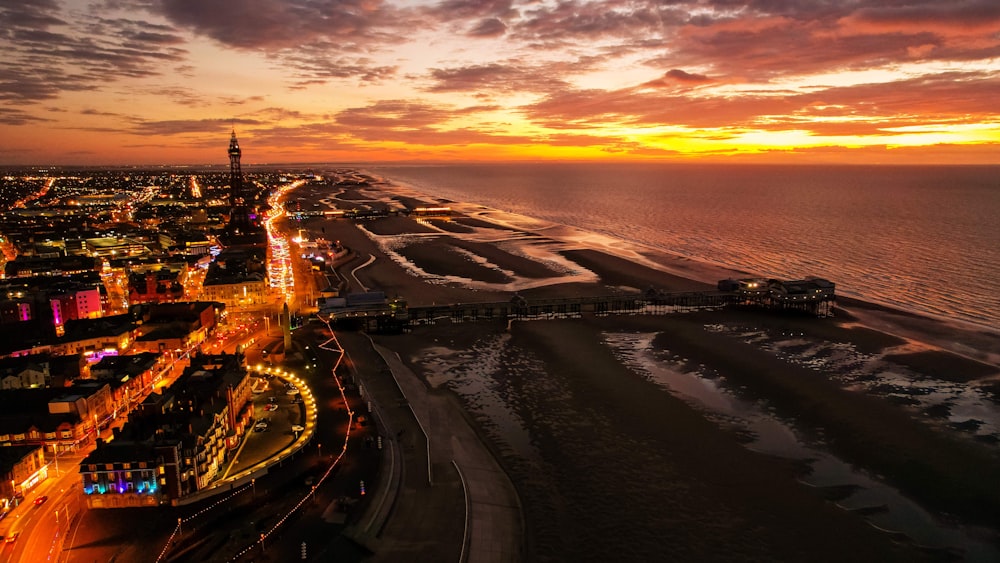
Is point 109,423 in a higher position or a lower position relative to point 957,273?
lower

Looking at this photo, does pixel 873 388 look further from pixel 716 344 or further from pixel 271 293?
pixel 271 293

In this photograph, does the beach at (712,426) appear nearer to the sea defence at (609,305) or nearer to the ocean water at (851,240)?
the sea defence at (609,305)

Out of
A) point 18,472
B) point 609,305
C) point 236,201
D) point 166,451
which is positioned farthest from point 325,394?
point 236,201

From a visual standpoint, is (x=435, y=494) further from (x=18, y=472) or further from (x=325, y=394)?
(x=18, y=472)

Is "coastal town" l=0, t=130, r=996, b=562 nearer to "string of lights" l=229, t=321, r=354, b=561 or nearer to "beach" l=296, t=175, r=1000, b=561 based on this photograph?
"string of lights" l=229, t=321, r=354, b=561

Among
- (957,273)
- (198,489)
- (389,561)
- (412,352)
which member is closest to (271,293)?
(412,352)

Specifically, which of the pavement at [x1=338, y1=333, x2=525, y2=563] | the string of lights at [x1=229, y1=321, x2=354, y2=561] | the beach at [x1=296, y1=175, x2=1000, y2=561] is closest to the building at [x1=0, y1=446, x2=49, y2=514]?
the string of lights at [x1=229, y1=321, x2=354, y2=561]

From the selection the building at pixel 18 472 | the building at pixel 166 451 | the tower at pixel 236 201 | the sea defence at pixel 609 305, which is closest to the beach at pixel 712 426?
the sea defence at pixel 609 305
